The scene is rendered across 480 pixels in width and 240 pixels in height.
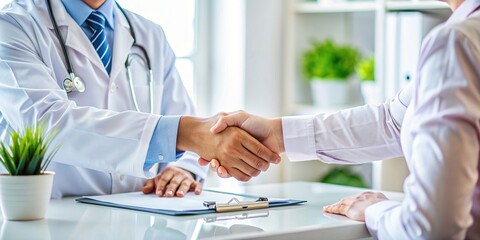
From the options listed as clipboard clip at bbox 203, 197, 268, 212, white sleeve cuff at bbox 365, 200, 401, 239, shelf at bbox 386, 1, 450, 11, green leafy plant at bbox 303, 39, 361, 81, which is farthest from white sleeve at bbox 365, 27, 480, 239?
green leafy plant at bbox 303, 39, 361, 81

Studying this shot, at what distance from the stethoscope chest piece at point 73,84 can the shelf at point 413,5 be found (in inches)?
64.5

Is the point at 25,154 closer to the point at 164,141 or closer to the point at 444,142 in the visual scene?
the point at 164,141

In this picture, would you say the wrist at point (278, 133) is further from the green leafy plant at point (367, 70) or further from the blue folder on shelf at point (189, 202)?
the green leafy plant at point (367, 70)

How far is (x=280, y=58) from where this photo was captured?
372cm

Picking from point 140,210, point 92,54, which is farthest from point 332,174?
point 140,210

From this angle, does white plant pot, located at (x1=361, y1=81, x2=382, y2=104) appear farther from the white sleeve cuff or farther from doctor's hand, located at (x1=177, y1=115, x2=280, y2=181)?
the white sleeve cuff

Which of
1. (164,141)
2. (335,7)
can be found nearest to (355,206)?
(164,141)

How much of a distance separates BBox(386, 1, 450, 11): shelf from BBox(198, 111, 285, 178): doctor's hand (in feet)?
4.60

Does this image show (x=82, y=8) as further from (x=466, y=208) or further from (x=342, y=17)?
(x=342, y=17)

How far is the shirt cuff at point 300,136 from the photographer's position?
78.6 inches

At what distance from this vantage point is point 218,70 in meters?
3.65

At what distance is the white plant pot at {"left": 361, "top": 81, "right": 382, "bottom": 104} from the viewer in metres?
3.33

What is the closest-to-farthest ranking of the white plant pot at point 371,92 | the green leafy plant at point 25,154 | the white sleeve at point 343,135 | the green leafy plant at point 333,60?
the green leafy plant at point 25,154 → the white sleeve at point 343,135 → the white plant pot at point 371,92 → the green leafy plant at point 333,60

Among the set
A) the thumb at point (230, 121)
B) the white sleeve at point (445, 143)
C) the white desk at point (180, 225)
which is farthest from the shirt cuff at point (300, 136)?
the white sleeve at point (445, 143)
